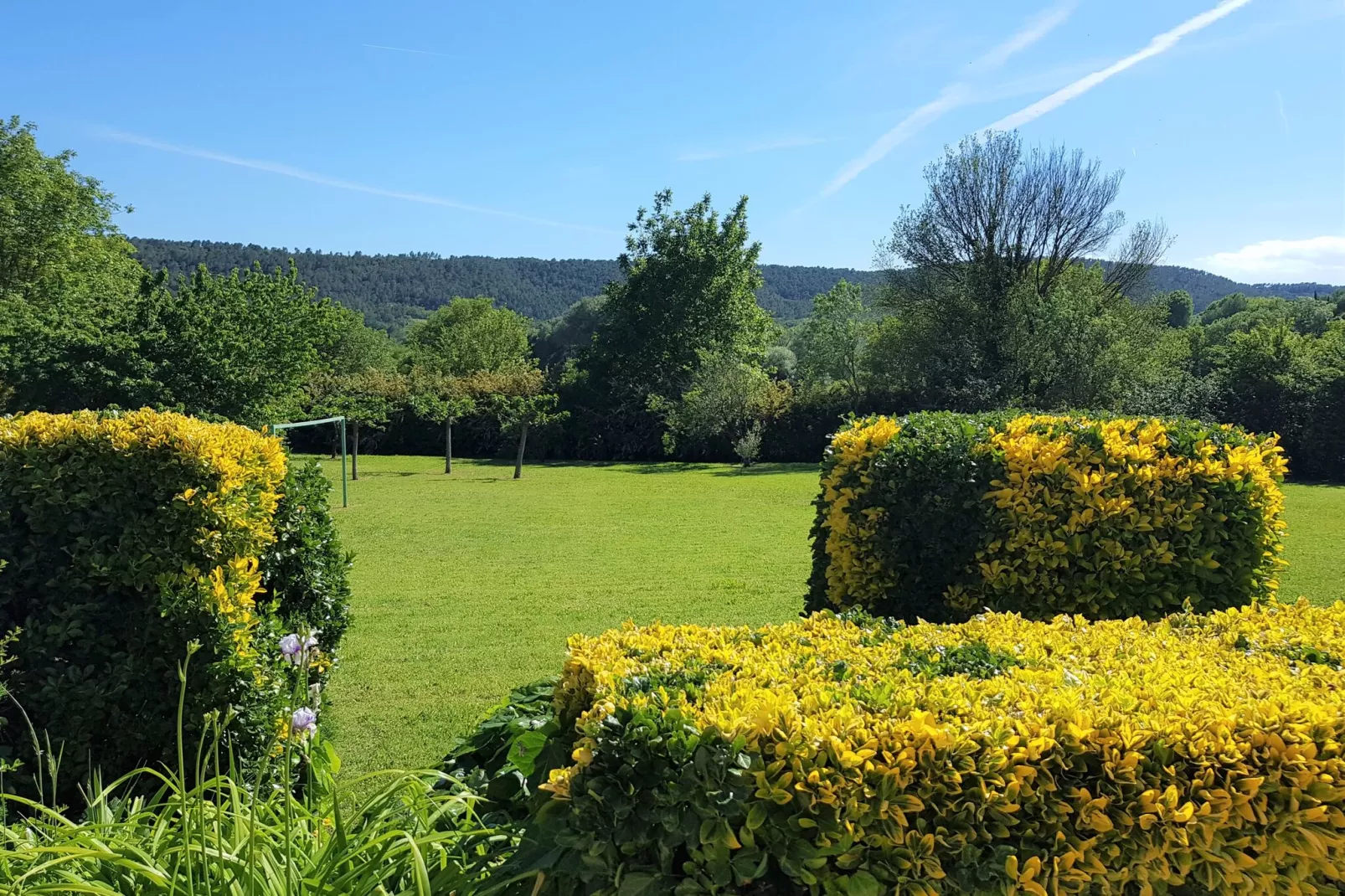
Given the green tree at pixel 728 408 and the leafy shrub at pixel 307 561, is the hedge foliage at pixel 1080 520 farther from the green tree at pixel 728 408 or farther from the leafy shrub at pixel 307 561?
the green tree at pixel 728 408

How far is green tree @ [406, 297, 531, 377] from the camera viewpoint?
49875 millimetres

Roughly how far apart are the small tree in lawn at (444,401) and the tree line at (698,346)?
191mm

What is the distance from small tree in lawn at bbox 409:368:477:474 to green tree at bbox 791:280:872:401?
14679 mm

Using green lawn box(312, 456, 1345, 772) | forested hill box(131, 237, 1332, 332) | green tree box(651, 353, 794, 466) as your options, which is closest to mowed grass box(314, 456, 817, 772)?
green lawn box(312, 456, 1345, 772)

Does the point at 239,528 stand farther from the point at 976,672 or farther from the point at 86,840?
the point at 976,672

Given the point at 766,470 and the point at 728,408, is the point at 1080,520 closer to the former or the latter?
the point at 766,470

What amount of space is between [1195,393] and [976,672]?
25781mm

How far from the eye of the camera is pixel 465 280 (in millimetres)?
115125

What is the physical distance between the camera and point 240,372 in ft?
58.0

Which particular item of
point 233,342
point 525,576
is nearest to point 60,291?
point 233,342

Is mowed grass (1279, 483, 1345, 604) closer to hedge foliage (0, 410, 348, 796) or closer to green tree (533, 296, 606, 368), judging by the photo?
hedge foliage (0, 410, 348, 796)

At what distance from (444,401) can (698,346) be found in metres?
11.8

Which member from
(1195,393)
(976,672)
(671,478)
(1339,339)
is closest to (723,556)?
(976,672)

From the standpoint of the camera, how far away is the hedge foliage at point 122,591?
3514 mm
